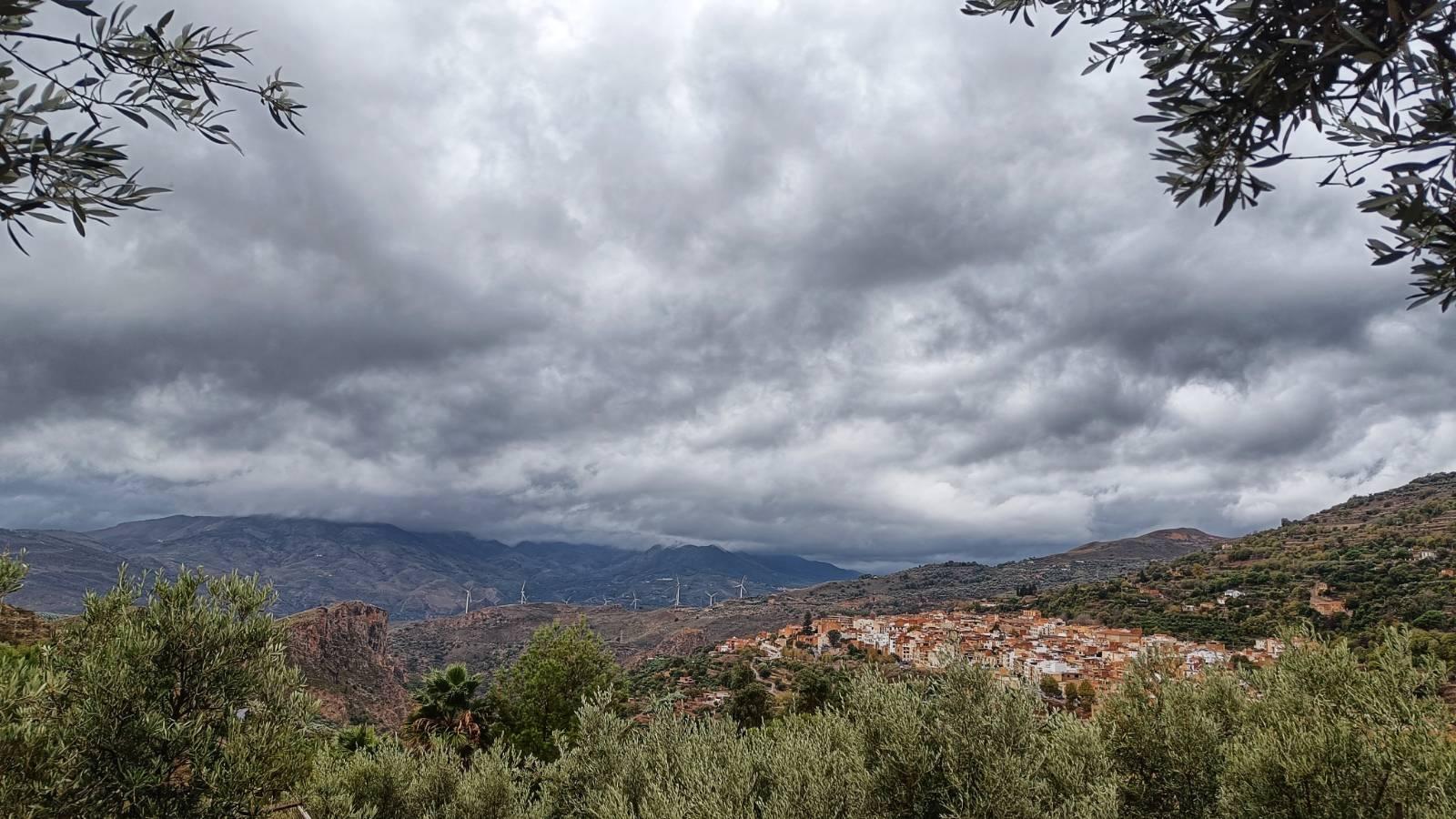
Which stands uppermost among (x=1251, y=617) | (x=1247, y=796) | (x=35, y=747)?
(x=35, y=747)

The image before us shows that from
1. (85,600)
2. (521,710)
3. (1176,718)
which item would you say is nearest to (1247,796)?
(1176,718)

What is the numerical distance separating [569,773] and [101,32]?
20.7 meters

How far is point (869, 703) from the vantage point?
16.4 m

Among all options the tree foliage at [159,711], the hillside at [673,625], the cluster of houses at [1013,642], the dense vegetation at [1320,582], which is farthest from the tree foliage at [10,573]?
the hillside at [673,625]

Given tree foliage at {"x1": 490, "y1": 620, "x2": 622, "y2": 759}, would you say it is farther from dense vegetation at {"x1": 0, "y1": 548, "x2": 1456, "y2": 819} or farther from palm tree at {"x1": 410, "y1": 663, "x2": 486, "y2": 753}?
dense vegetation at {"x1": 0, "y1": 548, "x2": 1456, "y2": 819}

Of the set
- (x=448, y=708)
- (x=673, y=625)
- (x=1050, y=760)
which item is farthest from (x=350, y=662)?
(x=1050, y=760)

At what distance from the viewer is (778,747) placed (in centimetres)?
1623

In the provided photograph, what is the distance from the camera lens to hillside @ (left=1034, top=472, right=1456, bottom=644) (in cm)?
5994

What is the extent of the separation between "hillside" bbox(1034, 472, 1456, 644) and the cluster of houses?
5.22 meters

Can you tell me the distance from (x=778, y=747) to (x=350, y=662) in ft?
328

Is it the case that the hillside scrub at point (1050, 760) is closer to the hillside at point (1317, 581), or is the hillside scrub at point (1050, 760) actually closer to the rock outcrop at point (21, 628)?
the rock outcrop at point (21, 628)

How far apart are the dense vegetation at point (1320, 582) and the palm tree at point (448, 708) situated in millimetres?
45618

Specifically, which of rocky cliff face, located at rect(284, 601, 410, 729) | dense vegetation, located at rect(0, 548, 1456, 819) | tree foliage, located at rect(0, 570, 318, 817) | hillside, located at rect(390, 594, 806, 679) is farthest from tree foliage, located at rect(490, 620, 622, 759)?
hillside, located at rect(390, 594, 806, 679)

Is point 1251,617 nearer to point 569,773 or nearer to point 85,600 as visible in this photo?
point 569,773
